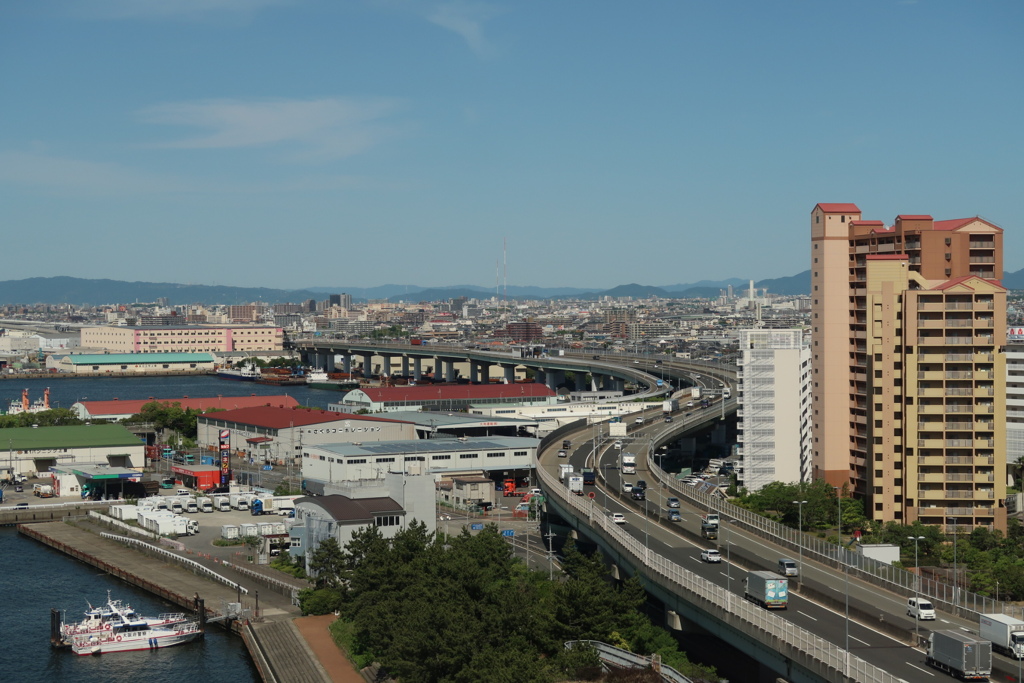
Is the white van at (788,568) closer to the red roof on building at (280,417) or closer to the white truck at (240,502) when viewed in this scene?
the white truck at (240,502)

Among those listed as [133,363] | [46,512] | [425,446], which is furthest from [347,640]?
[133,363]

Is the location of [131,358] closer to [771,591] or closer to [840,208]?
[840,208]

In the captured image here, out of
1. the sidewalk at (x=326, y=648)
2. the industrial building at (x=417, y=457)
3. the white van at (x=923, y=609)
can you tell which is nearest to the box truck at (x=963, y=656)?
the white van at (x=923, y=609)

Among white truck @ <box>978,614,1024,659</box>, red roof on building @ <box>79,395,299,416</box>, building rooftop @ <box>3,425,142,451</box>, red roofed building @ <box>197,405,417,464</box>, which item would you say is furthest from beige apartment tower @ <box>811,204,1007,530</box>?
red roof on building @ <box>79,395,299,416</box>

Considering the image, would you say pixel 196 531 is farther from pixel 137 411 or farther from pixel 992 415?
pixel 137 411

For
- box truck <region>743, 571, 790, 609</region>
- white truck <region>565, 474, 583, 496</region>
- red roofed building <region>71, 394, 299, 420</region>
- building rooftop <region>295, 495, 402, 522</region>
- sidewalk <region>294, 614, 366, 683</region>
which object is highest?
box truck <region>743, 571, 790, 609</region>

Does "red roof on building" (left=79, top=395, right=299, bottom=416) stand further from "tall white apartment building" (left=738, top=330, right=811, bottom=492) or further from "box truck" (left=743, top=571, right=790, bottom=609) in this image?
"box truck" (left=743, top=571, right=790, bottom=609)
